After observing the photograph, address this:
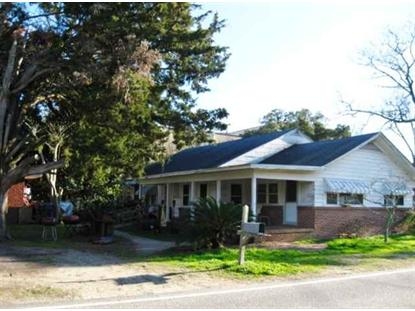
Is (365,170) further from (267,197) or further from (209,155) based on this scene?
(209,155)

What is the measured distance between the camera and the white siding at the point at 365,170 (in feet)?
76.8

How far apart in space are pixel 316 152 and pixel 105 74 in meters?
11.0

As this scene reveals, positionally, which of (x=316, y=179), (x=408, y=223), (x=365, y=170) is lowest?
(x=408, y=223)

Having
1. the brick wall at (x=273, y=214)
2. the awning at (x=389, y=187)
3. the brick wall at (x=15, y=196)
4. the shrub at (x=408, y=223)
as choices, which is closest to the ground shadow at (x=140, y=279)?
the brick wall at (x=273, y=214)

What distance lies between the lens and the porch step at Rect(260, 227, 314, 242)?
2125 cm

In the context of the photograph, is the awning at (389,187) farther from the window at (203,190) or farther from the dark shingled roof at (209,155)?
the window at (203,190)

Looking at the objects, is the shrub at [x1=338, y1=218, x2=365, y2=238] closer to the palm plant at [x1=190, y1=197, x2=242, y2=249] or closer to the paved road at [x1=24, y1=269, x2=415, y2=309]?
the palm plant at [x1=190, y1=197, x2=242, y2=249]

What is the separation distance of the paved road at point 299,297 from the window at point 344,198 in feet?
39.4

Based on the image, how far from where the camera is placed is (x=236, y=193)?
2827 cm

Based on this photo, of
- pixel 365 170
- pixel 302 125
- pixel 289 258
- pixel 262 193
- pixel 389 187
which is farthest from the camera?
pixel 302 125

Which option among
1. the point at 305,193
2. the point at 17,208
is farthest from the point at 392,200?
the point at 17,208

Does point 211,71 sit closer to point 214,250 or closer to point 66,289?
point 214,250

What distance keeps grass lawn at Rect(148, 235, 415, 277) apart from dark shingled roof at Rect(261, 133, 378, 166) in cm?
516

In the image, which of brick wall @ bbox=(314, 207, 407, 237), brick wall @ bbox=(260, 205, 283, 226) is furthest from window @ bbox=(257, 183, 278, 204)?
brick wall @ bbox=(314, 207, 407, 237)
